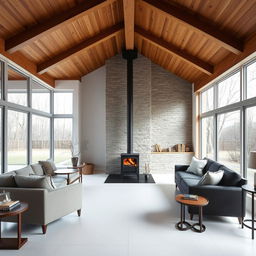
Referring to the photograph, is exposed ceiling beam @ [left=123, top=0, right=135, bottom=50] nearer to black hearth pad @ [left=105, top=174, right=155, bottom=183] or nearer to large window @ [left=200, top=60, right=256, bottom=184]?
large window @ [left=200, top=60, right=256, bottom=184]

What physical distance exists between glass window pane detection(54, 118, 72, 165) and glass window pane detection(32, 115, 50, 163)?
0.39 metres

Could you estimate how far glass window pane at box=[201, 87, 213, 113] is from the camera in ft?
20.1

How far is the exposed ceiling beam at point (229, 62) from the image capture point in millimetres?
3576

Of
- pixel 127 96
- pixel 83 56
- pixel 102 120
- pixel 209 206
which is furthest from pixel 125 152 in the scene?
pixel 209 206

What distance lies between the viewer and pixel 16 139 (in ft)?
15.6

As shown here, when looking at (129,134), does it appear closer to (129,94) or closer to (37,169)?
(129,94)

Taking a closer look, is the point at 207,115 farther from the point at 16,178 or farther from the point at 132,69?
the point at 16,178

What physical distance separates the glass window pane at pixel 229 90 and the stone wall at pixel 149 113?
2.03 meters

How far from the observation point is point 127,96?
6.87 metres

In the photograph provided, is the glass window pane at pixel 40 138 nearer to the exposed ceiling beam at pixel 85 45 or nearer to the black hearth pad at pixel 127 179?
the exposed ceiling beam at pixel 85 45

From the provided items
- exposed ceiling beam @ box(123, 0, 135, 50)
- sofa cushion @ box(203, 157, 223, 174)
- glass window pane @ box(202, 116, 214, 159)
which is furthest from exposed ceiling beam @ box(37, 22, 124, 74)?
sofa cushion @ box(203, 157, 223, 174)

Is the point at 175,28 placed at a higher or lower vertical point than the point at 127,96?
higher

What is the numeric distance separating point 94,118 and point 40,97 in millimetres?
2184

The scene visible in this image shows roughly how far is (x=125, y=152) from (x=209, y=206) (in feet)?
14.0
